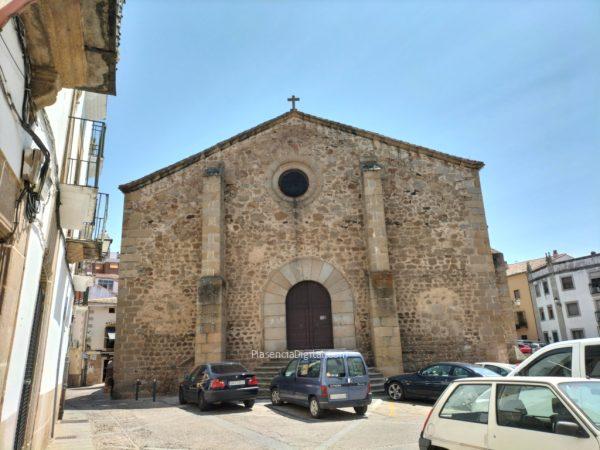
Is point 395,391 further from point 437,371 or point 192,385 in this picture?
point 192,385

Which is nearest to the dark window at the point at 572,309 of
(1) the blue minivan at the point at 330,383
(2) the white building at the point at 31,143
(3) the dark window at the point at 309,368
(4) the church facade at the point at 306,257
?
(4) the church facade at the point at 306,257

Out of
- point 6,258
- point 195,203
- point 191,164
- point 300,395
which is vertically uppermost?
point 191,164

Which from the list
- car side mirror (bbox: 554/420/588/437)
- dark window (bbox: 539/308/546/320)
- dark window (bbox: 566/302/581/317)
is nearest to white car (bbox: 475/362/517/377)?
car side mirror (bbox: 554/420/588/437)

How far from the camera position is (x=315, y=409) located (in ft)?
29.5

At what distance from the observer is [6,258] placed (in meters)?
3.32

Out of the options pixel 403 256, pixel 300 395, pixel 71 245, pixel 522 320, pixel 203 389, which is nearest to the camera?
pixel 71 245

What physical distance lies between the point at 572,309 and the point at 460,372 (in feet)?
119

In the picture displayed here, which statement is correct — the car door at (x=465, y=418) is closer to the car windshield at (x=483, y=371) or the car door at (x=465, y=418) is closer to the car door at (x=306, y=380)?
the car door at (x=306, y=380)

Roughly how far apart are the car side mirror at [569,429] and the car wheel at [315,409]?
20.2 feet

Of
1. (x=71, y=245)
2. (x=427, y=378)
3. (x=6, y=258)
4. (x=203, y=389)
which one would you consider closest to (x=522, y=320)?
(x=427, y=378)

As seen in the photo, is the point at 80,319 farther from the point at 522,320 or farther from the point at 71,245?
the point at 522,320

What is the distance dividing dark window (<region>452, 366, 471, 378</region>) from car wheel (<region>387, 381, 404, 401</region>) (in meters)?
1.51

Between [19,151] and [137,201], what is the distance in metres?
Result: 12.2

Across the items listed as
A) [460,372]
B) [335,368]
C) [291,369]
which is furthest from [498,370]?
[291,369]
